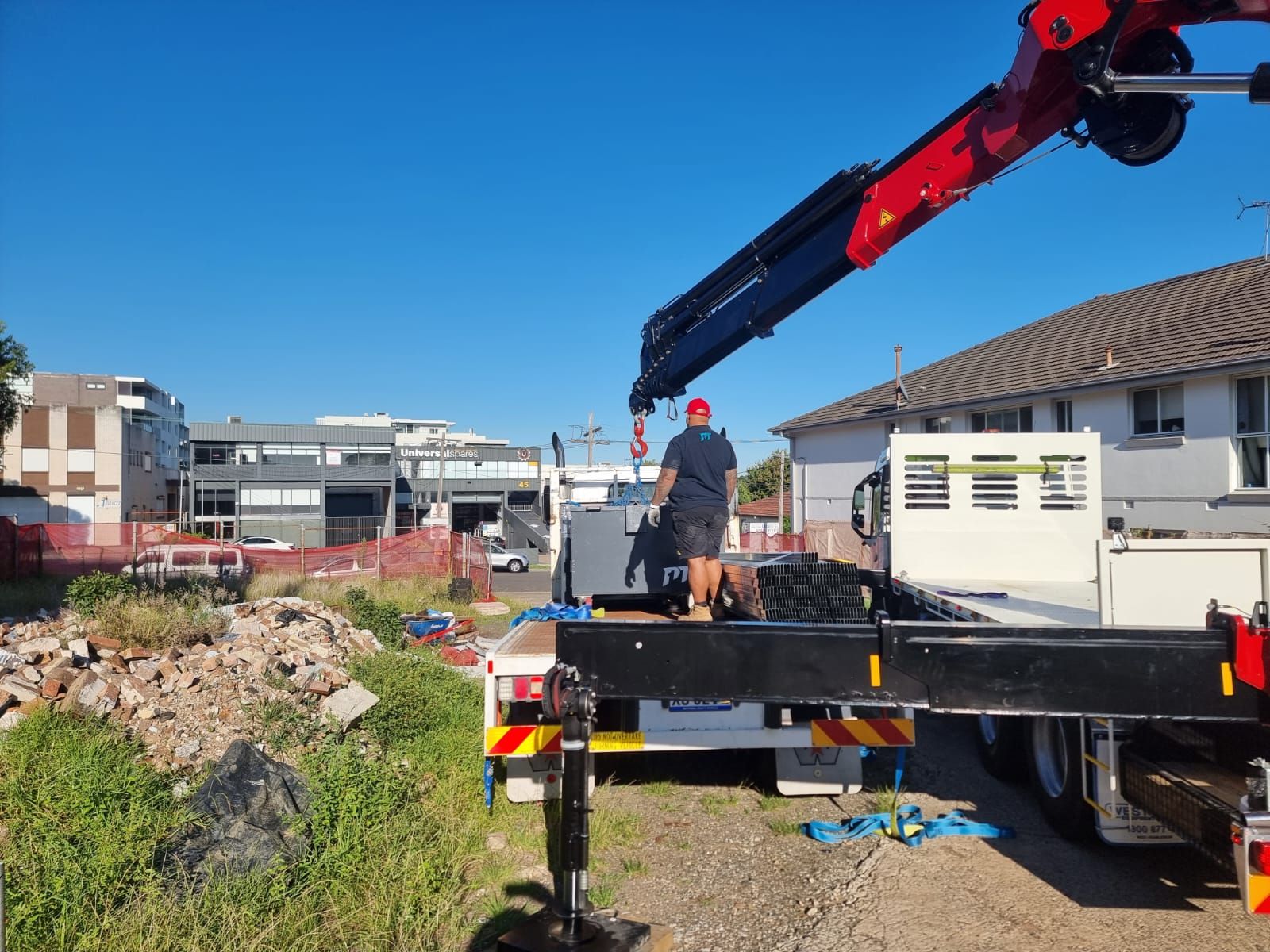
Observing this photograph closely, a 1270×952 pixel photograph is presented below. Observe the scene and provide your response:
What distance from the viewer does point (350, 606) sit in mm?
14062

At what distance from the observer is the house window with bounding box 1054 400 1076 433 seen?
17.7 m

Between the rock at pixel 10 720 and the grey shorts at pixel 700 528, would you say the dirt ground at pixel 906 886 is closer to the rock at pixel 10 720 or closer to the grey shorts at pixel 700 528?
the grey shorts at pixel 700 528

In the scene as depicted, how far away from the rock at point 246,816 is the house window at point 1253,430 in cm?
1432

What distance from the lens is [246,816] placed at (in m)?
4.80

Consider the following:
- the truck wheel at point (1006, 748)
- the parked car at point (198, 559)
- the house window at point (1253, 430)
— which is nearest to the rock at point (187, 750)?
the truck wheel at point (1006, 748)

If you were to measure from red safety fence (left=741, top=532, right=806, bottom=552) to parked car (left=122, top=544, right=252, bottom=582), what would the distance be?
12.0 m

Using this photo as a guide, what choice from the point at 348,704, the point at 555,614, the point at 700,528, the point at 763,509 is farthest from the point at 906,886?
the point at 763,509

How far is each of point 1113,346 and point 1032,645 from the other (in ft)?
55.7

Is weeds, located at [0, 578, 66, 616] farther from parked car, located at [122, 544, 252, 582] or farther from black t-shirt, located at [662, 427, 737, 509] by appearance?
black t-shirt, located at [662, 427, 737, 509]

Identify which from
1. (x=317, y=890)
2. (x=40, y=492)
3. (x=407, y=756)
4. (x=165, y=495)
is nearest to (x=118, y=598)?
(x=407, y=756)

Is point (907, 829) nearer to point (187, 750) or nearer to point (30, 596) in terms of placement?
point (187, 750)

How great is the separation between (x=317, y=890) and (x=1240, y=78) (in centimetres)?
633

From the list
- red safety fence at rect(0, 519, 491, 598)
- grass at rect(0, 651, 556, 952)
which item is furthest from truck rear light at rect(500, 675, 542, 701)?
red safety fence at rect(0, 519, 491, 598)

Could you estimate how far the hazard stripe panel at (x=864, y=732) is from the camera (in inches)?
208
